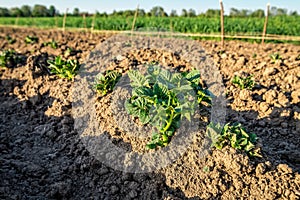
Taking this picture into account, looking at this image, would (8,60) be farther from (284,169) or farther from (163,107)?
(284,169)

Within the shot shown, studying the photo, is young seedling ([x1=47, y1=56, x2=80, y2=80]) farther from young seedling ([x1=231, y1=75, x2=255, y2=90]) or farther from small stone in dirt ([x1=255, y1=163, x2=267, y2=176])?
small stone in dirt ([x1=255, y1=163, x2=267, y2=176])

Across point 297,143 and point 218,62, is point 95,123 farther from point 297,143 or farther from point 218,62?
point 218,62

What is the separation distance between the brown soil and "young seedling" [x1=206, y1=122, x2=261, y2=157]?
9cm

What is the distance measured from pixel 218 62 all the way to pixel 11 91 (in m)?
4.43

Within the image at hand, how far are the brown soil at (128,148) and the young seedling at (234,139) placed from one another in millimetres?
91

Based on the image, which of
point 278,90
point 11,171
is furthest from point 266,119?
point 11,171

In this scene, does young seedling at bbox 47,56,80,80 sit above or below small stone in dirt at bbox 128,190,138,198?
above

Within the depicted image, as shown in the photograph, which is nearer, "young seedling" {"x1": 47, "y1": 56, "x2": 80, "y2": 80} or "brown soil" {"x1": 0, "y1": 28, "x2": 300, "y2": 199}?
"brown soil" {"x1": 0, "y1": 28, "x2": 300, "y2": 199}

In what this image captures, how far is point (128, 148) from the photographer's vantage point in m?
3.87

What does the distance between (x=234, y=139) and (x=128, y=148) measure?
3.89ft

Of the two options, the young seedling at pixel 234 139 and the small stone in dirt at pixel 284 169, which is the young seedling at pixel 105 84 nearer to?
the young seedling at pixel 234 139

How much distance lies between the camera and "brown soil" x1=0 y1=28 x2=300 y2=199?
340cm

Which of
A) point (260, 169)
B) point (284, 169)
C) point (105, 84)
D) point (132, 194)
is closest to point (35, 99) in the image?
point (105, 84)

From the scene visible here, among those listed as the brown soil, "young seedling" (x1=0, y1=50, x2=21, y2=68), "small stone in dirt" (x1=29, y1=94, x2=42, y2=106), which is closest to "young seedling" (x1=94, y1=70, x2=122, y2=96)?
A: the brown soil
